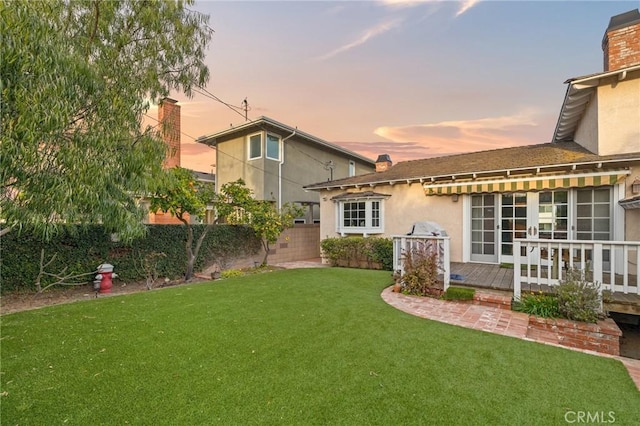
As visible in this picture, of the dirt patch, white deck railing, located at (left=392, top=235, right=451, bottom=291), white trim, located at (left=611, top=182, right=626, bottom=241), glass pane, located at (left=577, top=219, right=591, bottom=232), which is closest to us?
the dirt patch

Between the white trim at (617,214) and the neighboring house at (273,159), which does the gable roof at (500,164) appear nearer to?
the white trim at (617,214)

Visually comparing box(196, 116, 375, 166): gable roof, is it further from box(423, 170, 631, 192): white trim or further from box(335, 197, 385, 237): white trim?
box(423, 170, 631, 192): white trim

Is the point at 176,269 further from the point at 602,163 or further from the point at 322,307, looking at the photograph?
the point at 602,163

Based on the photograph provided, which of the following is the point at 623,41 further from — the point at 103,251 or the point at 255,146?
the point at 103,251

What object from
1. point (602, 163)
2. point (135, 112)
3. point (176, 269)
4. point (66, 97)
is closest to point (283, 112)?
point (176, 269)

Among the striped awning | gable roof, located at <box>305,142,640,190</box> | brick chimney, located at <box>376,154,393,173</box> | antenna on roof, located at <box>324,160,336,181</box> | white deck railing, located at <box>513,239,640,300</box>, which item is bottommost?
white deck railing, located at <box>513,239,640,300</box>

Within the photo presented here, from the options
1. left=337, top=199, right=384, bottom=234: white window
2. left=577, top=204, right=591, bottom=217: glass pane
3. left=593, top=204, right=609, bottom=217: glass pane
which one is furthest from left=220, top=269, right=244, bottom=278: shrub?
left=593, top=204, right=609, bottom=217: glass pane

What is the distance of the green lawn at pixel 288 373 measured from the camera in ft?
10.6

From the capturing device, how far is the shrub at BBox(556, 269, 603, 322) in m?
5.80

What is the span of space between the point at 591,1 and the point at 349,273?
46.2ft

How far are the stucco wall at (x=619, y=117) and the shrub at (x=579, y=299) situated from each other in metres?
6.40

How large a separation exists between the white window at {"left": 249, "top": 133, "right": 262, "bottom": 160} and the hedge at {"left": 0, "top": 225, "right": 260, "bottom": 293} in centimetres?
670

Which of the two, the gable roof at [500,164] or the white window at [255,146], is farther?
the white window at [255,146]

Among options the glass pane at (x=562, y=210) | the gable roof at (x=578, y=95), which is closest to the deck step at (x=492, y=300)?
the glass pane at (x=562, y=210)
